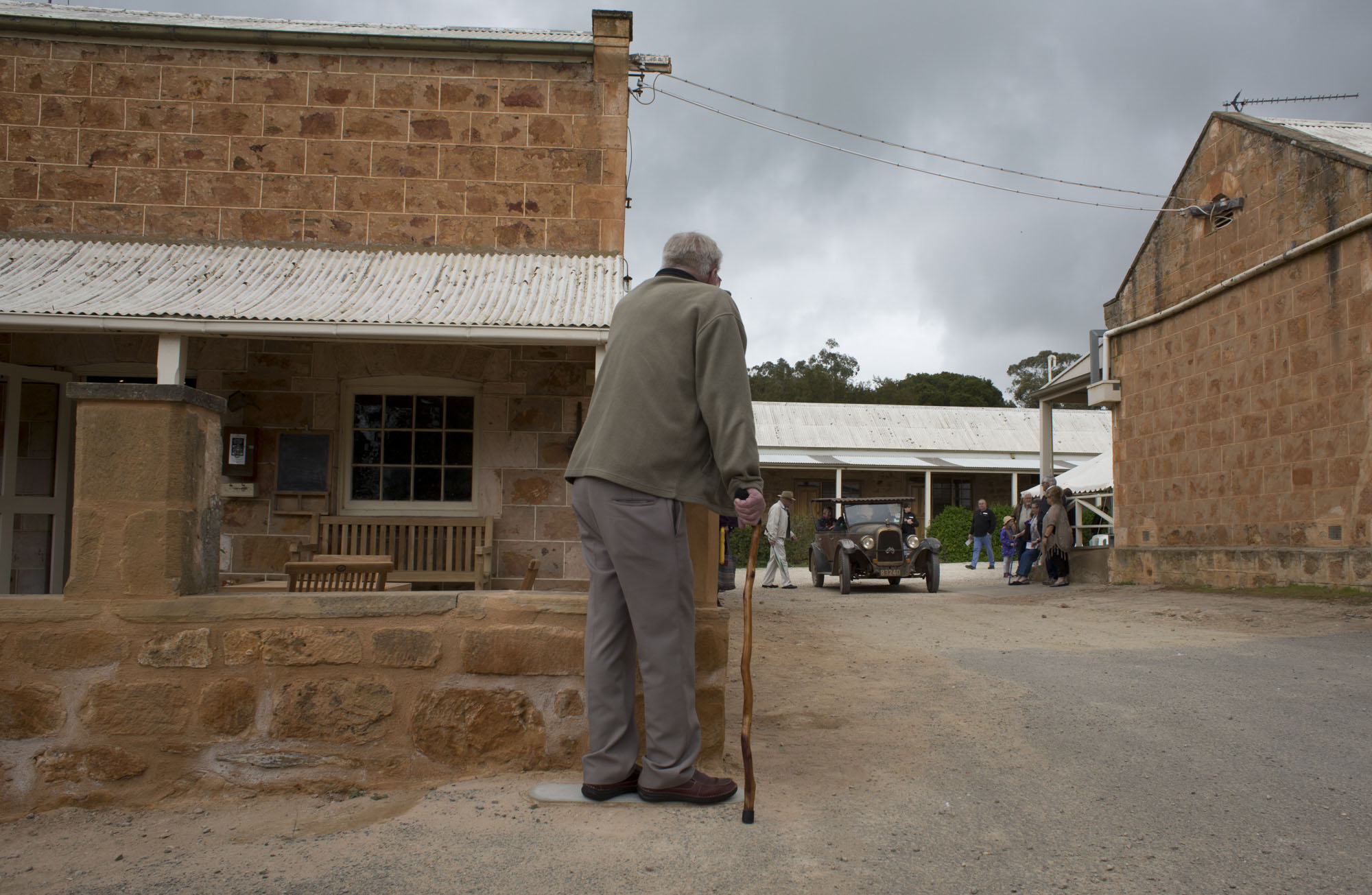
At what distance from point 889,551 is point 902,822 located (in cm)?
1093

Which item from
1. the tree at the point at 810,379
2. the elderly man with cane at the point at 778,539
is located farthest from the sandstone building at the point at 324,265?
the tree at the point at 810,379

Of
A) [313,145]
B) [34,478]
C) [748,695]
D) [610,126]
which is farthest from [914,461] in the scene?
[748,695]

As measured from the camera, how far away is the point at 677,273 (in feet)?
10.2

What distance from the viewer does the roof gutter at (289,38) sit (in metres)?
7.57

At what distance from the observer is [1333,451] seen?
8977 mm

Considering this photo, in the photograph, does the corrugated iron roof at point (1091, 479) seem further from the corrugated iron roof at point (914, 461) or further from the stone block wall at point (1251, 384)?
the corrugated iron roof at point (914, 461)

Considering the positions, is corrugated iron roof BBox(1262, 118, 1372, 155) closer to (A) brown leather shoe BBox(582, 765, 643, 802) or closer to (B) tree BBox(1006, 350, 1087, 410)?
(A) brown leather shoe BBox(582, 765, 643, 802)

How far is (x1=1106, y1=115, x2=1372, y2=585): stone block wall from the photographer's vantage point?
8805mm

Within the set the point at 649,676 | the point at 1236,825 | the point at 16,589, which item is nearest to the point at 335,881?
the point at 649,676

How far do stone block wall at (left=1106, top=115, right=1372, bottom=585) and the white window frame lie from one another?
7.82 metres

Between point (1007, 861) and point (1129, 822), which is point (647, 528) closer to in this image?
point (1007, 861)

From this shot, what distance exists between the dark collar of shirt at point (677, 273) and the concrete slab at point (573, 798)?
1651 mm

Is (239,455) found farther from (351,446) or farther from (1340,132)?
(1340,132)

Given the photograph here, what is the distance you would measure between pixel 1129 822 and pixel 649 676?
56.9 inches
